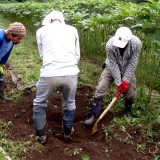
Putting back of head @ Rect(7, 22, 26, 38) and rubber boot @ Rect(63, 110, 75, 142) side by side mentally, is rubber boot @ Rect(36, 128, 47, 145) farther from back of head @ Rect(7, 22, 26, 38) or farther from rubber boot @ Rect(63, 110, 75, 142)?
back of head @ Rect(7, 22, 26, 38)

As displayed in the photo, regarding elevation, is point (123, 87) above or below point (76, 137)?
above

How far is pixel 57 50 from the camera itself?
4902 millimetres

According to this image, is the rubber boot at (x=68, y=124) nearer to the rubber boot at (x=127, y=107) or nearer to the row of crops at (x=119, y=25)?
the rubber boot at (x=127, y=107)

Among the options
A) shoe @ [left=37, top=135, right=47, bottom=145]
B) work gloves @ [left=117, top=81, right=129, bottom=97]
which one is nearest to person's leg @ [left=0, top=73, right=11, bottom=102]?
shoe @ [left=37, top=135, right=47, bottom=145]

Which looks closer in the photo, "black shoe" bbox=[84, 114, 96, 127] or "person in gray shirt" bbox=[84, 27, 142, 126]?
"person in gray shirt" bbox=[84, 27, 142, 126]

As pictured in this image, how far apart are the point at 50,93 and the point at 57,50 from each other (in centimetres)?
57

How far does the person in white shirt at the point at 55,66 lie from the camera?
16.0ft

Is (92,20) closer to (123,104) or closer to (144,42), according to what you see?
(144,42)

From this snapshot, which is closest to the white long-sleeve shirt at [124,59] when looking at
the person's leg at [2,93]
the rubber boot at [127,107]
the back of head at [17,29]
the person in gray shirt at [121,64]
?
the person in gray shirt at [121,64]

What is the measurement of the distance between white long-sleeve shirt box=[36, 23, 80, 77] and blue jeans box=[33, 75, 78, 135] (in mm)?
81

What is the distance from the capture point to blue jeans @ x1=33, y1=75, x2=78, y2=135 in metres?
4.90

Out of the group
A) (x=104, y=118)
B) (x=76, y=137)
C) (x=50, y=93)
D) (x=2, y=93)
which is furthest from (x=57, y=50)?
(x=2, y=93)

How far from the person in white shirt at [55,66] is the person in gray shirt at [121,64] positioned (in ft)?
2.18

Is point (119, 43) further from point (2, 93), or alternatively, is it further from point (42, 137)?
point (2, 93)
